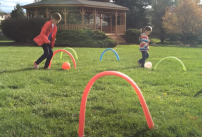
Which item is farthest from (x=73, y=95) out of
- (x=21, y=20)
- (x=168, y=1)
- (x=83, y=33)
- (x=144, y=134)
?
(x=168, y=1)

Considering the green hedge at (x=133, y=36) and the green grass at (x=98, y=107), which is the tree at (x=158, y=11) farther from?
the green grass at (x=98, y=107)

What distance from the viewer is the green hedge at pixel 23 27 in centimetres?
2119

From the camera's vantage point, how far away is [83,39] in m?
20.3

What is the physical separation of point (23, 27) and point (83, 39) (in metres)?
6.32

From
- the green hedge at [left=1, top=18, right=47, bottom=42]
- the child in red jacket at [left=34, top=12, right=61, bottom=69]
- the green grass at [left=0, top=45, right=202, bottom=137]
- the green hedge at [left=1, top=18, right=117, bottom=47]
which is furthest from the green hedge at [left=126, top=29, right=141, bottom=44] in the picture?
the green grass at [left=0, top=45, right=202, bottom=137]

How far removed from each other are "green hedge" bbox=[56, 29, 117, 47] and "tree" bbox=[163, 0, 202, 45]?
557 inches

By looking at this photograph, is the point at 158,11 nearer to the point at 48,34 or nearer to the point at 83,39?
the point at 83,39

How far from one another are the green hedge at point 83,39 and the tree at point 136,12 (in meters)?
17.8

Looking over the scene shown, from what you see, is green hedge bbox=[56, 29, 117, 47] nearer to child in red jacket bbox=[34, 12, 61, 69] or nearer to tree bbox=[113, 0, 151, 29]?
child in red jacket bbox=[34, 12, 61, 69]

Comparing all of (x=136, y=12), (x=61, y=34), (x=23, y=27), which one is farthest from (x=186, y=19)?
(x=23, y=27)

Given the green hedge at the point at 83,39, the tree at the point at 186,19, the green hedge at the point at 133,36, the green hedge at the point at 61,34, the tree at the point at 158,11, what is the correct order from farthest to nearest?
the tree at the point at 158,11 → the tree at the point at 186,19 → the green hedge at the point at 133,36 → the green hedge at the point at 61,34 → the green hedge at the point at 83,39

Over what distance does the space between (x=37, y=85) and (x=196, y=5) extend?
29.9 meters

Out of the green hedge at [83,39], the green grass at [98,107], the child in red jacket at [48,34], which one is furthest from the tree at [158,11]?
the green grass at [98,107]

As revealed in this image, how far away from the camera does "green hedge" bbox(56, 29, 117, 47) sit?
1969cm
